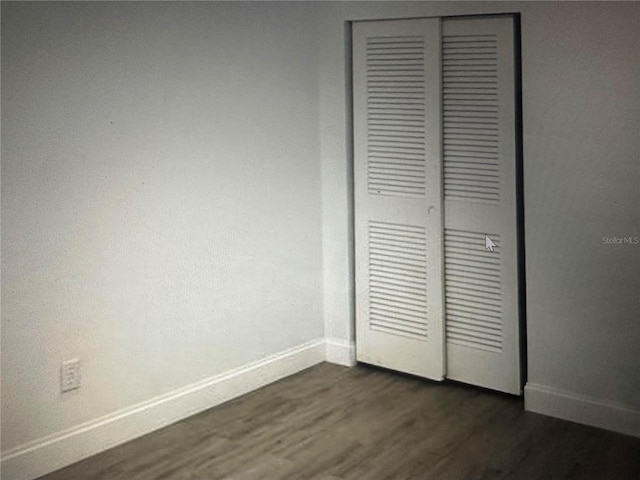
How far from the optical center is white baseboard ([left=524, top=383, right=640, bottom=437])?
3.86 metres

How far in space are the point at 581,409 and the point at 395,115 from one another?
1612 millimetres

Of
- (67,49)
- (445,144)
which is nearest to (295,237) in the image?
(445,144)

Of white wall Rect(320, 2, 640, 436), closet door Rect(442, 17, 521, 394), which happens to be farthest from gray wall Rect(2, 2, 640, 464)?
closet door Rect(442, 17, 521, 394)

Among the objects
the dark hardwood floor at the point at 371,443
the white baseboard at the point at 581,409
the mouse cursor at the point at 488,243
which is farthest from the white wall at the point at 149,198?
the white baseboard at the point at 581,409

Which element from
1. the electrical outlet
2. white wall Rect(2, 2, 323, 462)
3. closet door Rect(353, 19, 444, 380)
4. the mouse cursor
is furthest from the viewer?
closet door Rect(353, 19, 444, 380)

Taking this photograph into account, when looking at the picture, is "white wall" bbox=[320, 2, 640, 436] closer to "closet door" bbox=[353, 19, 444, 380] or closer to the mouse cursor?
the mouse cursor

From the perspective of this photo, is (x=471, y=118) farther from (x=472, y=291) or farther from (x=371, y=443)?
(x=371, y=443)

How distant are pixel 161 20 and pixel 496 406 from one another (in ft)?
7.38

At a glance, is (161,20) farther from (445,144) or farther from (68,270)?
(445,144)

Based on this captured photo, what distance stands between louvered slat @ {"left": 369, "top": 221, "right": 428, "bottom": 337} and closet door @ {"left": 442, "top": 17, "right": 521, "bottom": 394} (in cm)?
15

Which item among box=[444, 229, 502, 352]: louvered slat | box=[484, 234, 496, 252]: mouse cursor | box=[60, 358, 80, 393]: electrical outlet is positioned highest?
box=[484, 234, 496, 252]: mouse cursor

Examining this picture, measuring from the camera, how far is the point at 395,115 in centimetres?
452

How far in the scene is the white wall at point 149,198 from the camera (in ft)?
11.6

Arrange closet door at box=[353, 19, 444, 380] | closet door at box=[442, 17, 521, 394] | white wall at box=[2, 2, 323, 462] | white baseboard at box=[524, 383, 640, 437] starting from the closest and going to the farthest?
white wall at box=[2, 2, 323, 462]
white baseboard at box=[524, 383, 640, 437]
closet door at box=[442, 17, 521, 394]
closet door at box=[353, 19, 444, 380]
